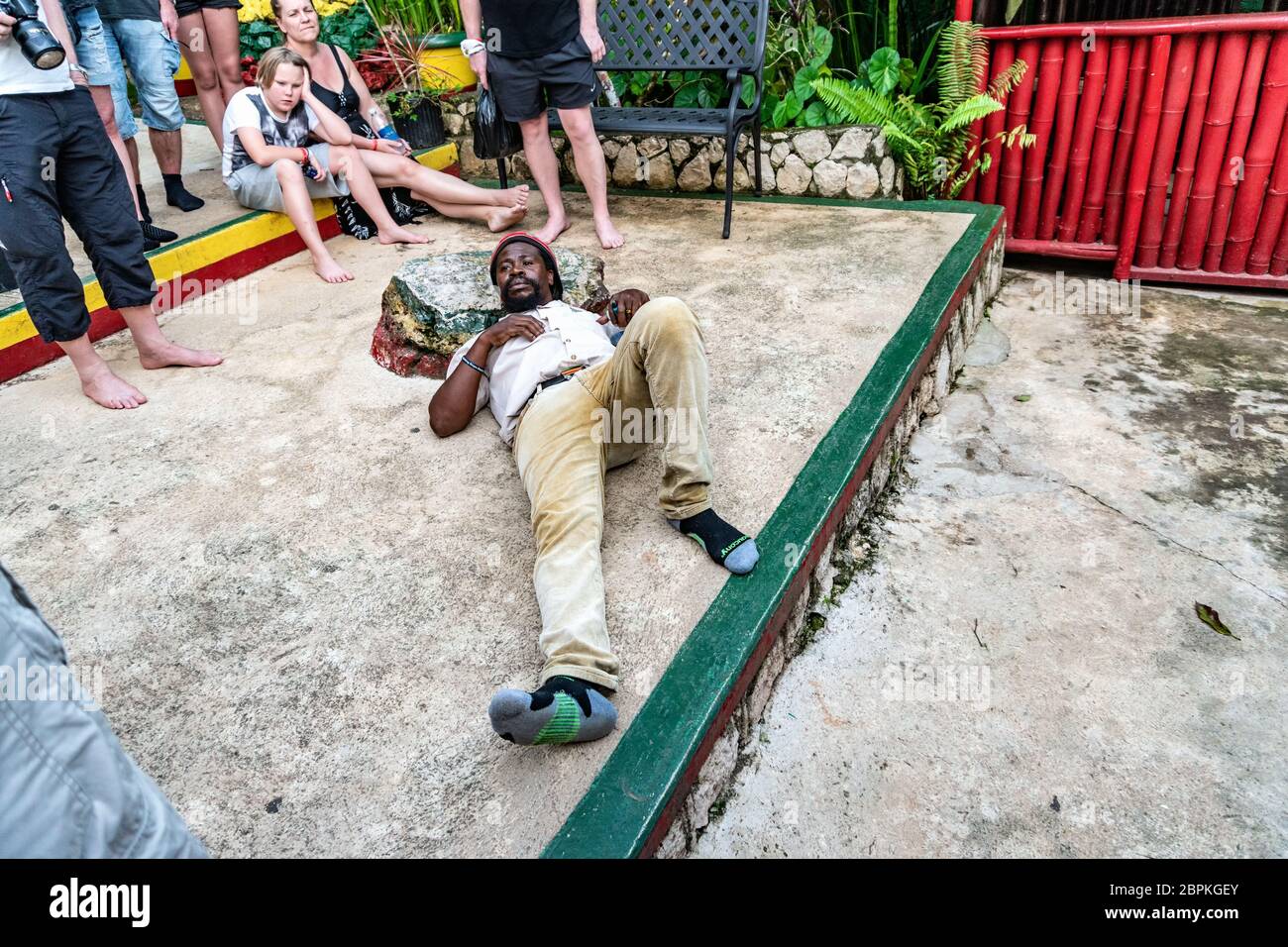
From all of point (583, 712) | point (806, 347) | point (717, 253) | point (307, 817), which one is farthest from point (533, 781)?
point (717, 253)

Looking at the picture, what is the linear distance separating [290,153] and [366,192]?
1.57ft

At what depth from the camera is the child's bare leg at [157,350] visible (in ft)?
12.1

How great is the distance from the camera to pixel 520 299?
9.60 feet

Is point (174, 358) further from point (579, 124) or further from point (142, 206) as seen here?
point (579, 124)

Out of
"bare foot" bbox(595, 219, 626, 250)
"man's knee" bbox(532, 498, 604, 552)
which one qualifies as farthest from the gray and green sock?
"bare foot" bbox(595, 219, 626, 250)

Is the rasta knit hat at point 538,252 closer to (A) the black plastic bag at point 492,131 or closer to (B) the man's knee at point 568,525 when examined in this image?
(B) the man's knee at point 568,525

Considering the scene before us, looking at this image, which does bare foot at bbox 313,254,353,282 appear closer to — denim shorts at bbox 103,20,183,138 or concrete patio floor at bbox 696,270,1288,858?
denim shorts at bbox 103,20,183,138

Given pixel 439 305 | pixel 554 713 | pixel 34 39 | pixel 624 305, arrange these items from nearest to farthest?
pixel 554 713
pixel 34 39
pixel 624 305
pixel 439 305

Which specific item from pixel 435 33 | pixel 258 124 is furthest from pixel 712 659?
pixel 435 33

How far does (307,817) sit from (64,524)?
163 centimetres

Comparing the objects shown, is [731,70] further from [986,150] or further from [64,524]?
[64,524]

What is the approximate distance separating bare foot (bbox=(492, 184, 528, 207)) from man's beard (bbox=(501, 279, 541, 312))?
94.0 inches

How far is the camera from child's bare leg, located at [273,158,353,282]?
4586mm

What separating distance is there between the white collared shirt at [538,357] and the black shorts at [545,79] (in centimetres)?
218
